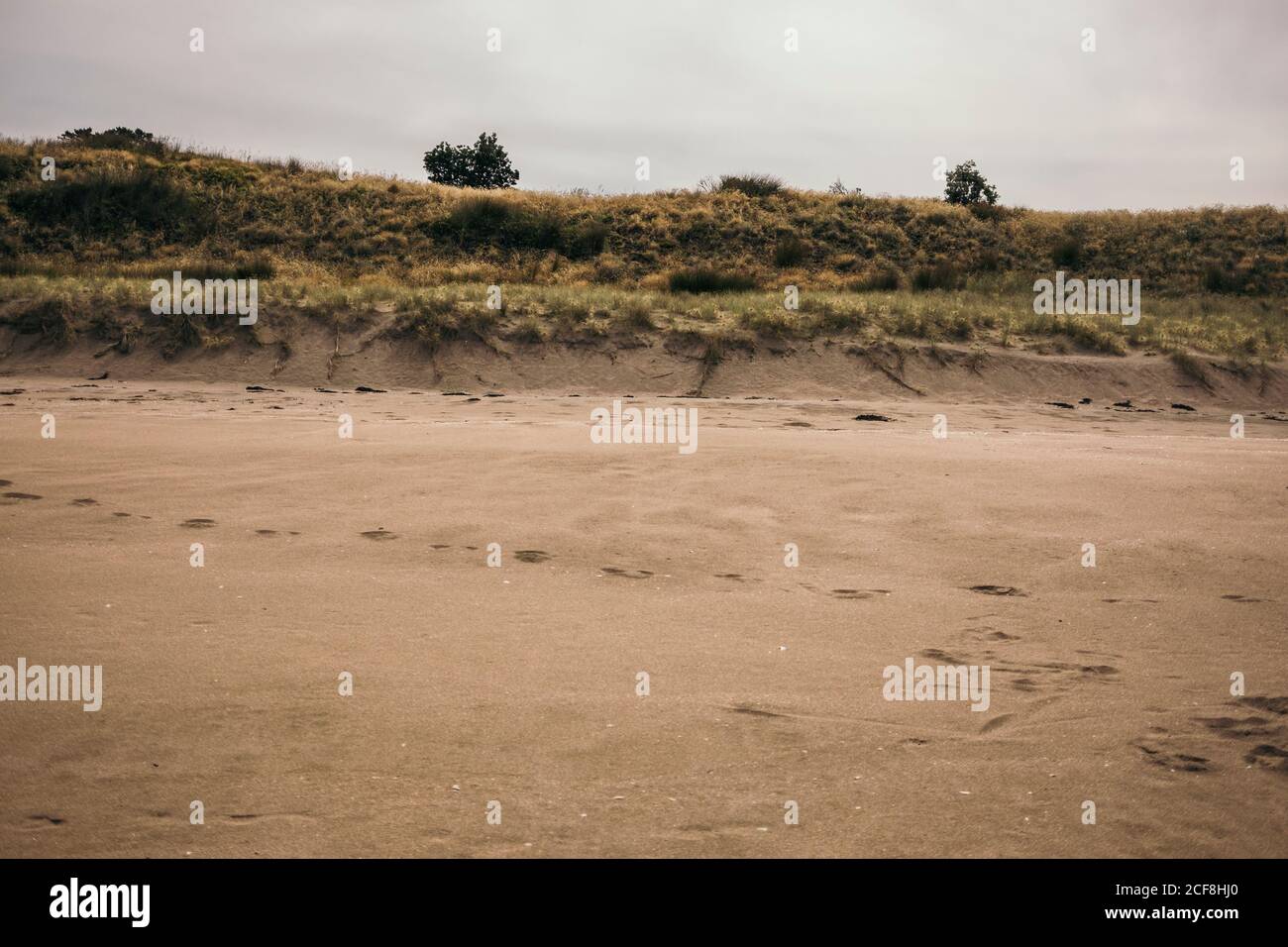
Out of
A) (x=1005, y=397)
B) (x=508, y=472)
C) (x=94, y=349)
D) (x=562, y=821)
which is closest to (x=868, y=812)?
(x=562, y=821)

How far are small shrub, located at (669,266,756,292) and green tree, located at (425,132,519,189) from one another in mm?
22621

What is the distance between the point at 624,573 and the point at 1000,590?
191cm

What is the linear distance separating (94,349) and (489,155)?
29.0 metres

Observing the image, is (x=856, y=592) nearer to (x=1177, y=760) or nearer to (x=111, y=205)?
(x=1177, y=760)

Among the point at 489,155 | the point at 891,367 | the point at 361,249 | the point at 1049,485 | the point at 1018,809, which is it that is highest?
the point at 489,155

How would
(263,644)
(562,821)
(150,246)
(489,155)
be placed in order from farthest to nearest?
(489,155)
(150,246)
(263,644)
(562,821)

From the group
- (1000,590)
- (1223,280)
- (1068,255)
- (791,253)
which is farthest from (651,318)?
Result: (1223,280)

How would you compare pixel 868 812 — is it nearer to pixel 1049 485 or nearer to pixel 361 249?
pixel 1049 485

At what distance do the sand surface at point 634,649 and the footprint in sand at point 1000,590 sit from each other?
53 millimetres

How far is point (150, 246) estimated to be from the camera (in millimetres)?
27578

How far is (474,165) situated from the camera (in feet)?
142

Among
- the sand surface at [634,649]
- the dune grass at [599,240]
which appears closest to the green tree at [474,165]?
the dune grass at [599,240]

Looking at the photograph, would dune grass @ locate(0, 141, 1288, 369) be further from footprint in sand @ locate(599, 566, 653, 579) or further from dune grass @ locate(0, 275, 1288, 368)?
footprint in sand @ locate(599, 566, 653, 579)

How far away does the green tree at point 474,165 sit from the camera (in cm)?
4316
